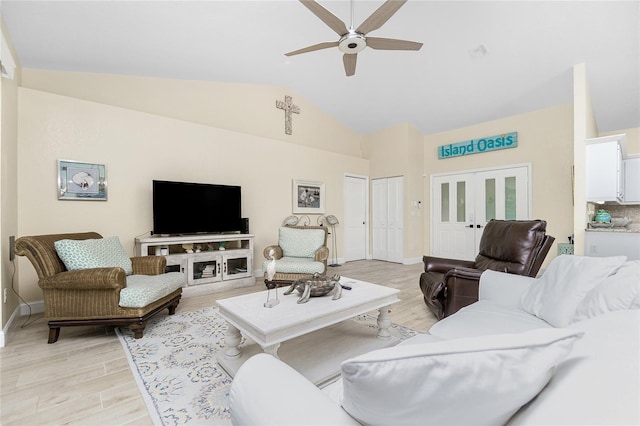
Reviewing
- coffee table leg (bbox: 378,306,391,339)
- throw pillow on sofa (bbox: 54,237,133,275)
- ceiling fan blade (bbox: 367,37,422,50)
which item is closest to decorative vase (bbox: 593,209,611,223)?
ceiling fan blade (bbox: 367,37,422,50)

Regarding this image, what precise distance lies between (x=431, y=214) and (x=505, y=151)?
1.89 m

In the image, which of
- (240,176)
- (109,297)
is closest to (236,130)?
(240,176)

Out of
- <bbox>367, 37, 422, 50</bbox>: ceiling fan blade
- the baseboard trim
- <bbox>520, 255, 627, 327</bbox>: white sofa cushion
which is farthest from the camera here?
the baseboard trim

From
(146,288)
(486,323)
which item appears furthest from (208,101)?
(486,323)

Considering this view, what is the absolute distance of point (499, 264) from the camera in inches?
103

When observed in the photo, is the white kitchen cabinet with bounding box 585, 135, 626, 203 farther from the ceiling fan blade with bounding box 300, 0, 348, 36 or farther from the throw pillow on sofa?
the throw pillow on sofa

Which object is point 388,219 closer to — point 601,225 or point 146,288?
point 601,225

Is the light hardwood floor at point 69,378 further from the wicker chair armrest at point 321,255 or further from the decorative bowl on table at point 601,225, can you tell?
the decorative bowl on table at point 601,225

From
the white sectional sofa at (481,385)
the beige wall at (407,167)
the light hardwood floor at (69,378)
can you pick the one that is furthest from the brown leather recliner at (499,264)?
the beige wall at (407,167)

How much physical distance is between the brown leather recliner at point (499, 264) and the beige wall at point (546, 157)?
2831 millimetres

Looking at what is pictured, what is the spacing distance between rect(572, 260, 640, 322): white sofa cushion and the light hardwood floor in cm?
145

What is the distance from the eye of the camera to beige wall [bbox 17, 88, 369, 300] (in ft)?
10.3

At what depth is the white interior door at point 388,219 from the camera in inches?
243

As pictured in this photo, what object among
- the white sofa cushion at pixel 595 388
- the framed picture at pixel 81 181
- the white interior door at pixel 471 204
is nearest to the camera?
the white sofa cushion at pixel 595 388
